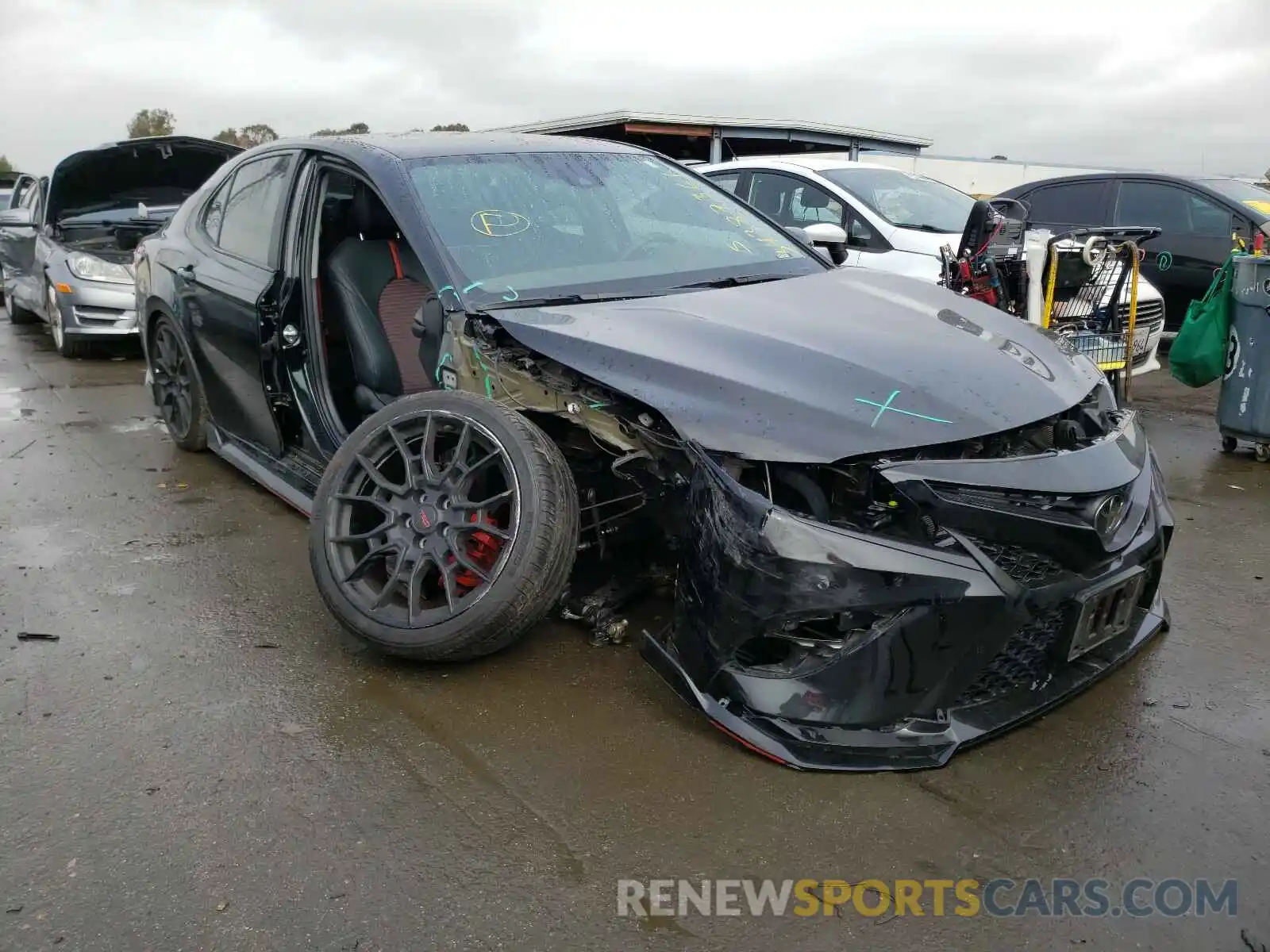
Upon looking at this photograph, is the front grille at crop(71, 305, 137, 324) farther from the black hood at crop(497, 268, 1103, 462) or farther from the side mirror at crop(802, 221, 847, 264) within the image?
the black hood at crop(497, 268, 1103, 462)

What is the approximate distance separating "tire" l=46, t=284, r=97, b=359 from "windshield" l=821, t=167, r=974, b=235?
669cm

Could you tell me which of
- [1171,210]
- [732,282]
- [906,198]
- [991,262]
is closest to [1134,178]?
[1171,210]

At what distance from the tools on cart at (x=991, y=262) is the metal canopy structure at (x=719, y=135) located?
837 cm

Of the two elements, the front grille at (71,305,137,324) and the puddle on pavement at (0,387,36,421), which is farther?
the front grille at (71,305,137,324)

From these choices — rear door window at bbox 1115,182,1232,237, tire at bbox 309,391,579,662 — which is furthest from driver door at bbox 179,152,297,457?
rear door window at bbox 1115,182,1232,237

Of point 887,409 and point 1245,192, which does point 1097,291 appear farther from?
point 887,409

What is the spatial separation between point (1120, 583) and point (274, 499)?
3817mm

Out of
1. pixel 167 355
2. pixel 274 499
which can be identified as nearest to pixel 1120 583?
pixel 274 499

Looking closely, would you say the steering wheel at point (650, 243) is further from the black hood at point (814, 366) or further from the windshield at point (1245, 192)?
the windshield at point (1245, 192)

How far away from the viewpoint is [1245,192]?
898 cm

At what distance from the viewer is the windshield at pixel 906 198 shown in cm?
756

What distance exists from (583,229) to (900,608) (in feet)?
6.50

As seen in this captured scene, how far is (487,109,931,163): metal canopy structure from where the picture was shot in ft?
47.0

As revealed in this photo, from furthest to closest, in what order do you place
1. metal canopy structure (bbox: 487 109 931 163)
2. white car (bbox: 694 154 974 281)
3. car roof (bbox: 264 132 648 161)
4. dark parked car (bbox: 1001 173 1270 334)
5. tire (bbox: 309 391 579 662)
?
metal canopy structure (bbox: 487 109 931 163)
dark parked car (bbox: 1001 173 1270 334)
white car (bbox: 694 154 974 281)
car roof (bbox: 264 132 648 161)
tire (bbox: 309 391 579 662)
